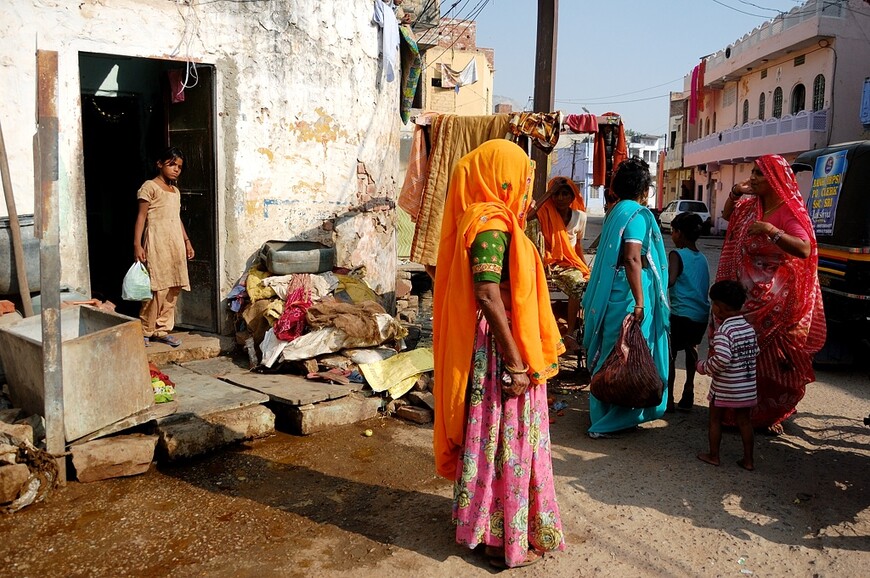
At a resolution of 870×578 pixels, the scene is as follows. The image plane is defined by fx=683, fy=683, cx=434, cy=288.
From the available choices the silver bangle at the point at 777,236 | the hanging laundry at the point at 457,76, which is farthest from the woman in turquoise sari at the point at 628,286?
the hanging laundry at the point at 457,76

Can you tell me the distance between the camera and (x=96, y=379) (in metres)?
3.97

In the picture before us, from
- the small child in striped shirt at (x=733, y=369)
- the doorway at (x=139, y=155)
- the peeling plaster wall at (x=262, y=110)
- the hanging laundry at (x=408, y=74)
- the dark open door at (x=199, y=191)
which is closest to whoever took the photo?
the small child in striped shirt at (x=733, y=369)

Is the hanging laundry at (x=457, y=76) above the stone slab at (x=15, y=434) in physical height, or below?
above

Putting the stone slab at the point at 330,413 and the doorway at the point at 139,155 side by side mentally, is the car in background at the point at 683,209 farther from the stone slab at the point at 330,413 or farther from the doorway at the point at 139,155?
the stone slab at the point at 330,413

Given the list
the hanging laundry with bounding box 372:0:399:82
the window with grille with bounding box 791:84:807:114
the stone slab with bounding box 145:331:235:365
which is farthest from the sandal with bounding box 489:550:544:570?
the window with grille with bounding box 791:84:807:114

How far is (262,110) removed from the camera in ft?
20.7

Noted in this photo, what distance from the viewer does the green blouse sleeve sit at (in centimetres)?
280

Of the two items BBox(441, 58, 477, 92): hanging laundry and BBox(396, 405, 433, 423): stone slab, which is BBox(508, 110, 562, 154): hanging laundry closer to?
BBox(396, 405, 433, 423): stone slab

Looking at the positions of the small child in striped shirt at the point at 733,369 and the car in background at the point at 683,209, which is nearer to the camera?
the small child in striped shirt at the point at 733,369

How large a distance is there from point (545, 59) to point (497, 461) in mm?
5332

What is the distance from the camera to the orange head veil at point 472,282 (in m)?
2.88

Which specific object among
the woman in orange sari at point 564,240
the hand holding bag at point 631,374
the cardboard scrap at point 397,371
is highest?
the woman in orange sari at point 564,240

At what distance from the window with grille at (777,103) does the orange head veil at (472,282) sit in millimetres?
28411

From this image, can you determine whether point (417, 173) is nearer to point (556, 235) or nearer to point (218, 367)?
point (556, 235)
